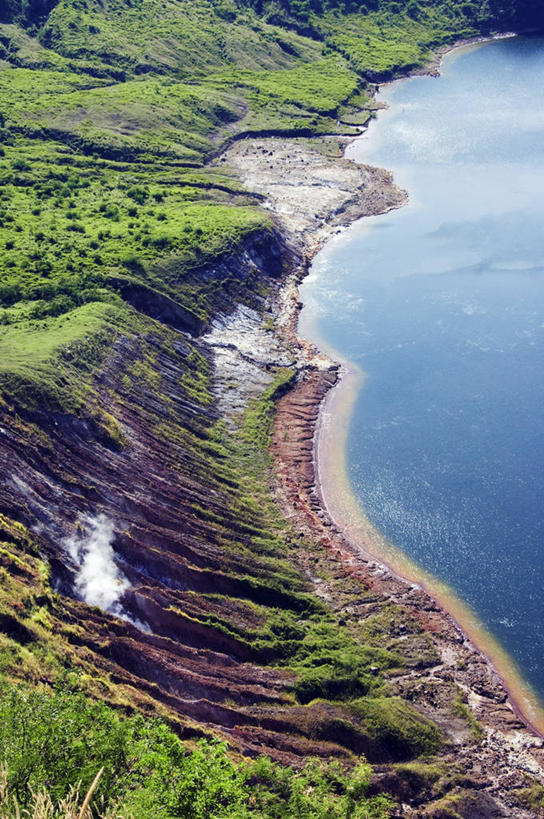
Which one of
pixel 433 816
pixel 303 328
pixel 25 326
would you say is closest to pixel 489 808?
pixel 433 816

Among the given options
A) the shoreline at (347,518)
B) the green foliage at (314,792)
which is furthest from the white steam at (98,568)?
the shoreline at (347,518)

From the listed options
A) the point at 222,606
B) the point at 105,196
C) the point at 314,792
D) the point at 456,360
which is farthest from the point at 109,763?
the point at 105,196

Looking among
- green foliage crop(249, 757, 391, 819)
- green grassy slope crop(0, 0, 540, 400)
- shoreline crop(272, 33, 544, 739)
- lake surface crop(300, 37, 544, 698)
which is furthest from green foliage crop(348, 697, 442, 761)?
green grassy slope crop(0, 0, 540, 400)

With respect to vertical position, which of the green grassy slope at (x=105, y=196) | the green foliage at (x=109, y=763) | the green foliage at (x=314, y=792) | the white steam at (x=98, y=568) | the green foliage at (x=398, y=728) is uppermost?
the green grassy slope at (x=105, y=196)

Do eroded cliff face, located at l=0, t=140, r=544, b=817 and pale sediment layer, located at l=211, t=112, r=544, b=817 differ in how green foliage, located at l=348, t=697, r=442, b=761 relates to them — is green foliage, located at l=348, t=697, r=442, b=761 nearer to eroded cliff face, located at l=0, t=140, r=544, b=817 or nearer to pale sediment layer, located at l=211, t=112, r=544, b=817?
eroded cliff face, located at l=0, t=140, r=544, b=817

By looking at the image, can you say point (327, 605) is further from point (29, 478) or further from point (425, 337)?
point (425, 337)

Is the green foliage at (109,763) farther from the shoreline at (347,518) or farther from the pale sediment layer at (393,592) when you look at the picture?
the shoreline at (347,518)
